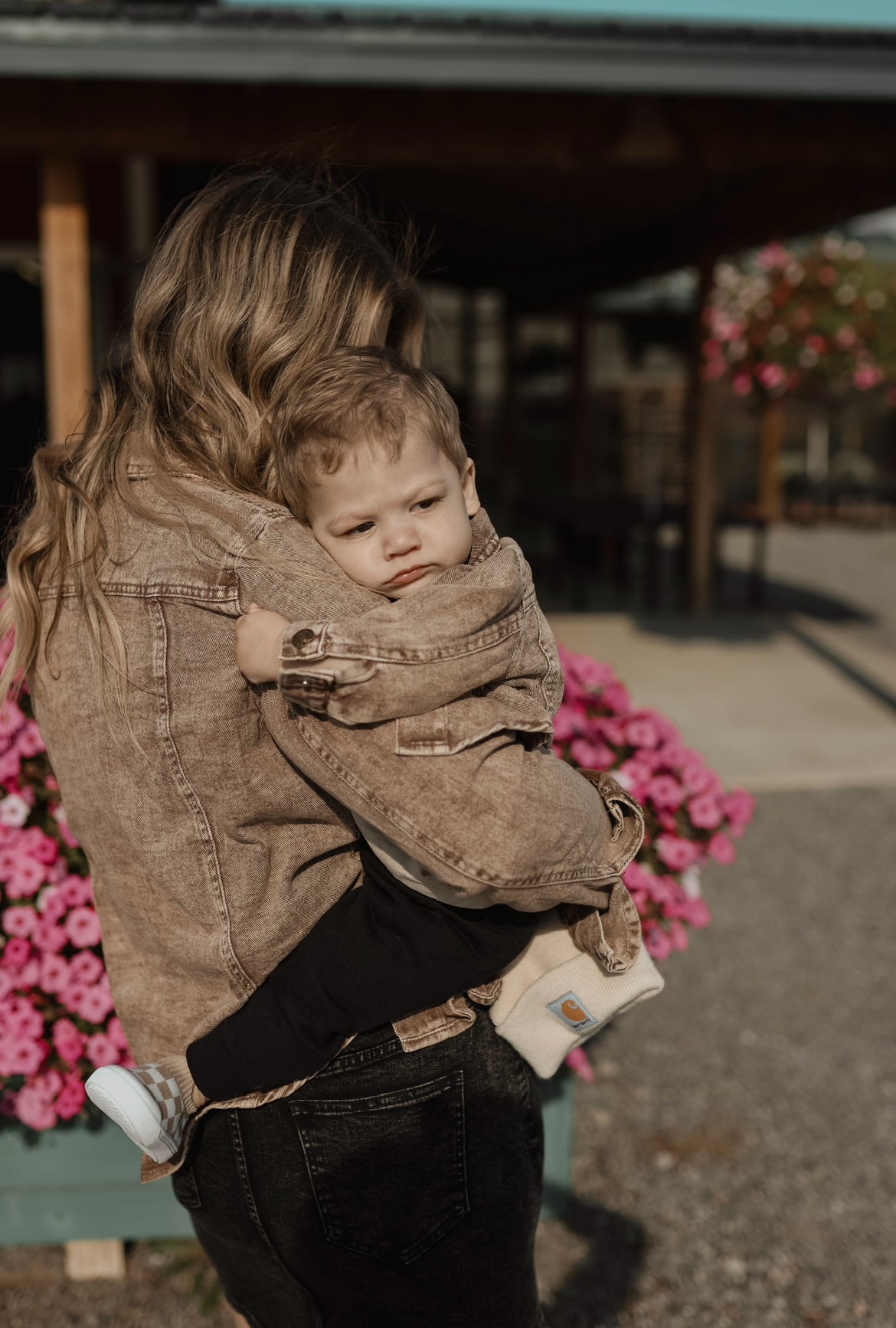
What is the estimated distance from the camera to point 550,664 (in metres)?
1.33

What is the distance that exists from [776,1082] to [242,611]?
8.69 feet

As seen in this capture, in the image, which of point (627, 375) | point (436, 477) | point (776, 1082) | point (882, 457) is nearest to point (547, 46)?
point (776, 1082)

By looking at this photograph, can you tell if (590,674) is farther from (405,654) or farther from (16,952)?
(405,654)

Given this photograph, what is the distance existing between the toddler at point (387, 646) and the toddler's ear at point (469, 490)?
0.02 m

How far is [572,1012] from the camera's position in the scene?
135 centimetres

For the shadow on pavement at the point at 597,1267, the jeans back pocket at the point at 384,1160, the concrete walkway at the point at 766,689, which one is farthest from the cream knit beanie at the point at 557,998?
the concrete walkway at the point at 766,689

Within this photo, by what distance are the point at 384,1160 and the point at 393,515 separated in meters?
0.67

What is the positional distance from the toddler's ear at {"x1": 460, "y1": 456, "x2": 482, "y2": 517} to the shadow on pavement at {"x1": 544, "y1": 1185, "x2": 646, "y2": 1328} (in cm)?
172

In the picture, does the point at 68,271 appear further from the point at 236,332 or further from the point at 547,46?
the point at 236,332

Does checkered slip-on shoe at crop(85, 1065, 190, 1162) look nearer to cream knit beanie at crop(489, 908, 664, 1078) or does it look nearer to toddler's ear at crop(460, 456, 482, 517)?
cream knit beanie at crop(489, 908, 664, 1078)

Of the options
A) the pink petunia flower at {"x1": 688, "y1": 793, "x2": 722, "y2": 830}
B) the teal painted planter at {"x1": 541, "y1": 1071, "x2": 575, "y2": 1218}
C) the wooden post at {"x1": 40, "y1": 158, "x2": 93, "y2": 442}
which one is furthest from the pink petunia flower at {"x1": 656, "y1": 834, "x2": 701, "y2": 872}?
the wooden post at {"x1": 40, "y1": 158, "x2": 93, "y2": 442}

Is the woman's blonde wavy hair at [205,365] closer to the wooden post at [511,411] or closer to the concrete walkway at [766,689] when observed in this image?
the concrete walkway at [766,689]

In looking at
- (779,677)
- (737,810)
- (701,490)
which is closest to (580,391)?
(701,490)

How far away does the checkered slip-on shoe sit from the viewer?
1225 mm
